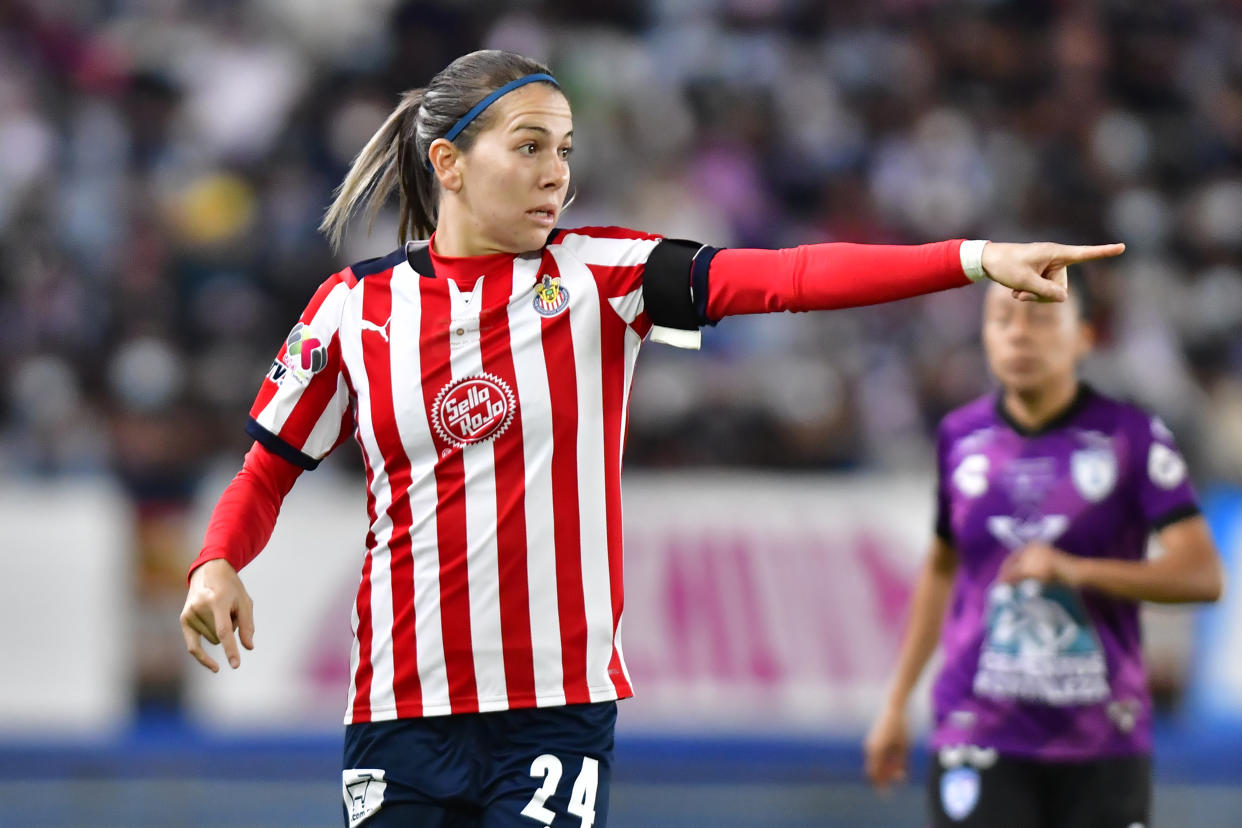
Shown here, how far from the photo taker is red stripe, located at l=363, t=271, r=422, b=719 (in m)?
3.14

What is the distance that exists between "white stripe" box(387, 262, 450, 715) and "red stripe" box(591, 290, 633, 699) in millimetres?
333

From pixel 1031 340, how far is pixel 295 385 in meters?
1.82

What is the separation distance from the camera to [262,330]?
9148 mm

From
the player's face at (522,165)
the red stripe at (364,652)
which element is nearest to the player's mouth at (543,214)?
the player's face at (522,165)

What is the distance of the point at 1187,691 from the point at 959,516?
4287 mm

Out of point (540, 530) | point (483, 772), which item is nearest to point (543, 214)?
point (540, 530)

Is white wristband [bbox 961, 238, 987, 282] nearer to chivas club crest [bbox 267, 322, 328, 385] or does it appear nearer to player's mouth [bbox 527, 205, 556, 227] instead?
player's mouth [bbox 527, 205, 556, 227]

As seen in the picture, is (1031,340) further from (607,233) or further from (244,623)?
(244,623)

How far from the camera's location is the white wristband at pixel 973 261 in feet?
9.29

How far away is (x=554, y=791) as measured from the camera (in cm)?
304

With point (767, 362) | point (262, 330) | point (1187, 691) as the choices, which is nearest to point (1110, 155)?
point (767, 362)

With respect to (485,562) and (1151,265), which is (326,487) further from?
(1151,265)

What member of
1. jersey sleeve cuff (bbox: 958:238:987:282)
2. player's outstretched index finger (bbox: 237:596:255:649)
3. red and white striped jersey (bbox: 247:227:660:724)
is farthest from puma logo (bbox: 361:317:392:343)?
jersey sleeve cuff (bbox: 958:238:987:282)

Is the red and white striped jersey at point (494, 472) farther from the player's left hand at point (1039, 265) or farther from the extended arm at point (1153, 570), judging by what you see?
the extended arm at point (1153, 570)
